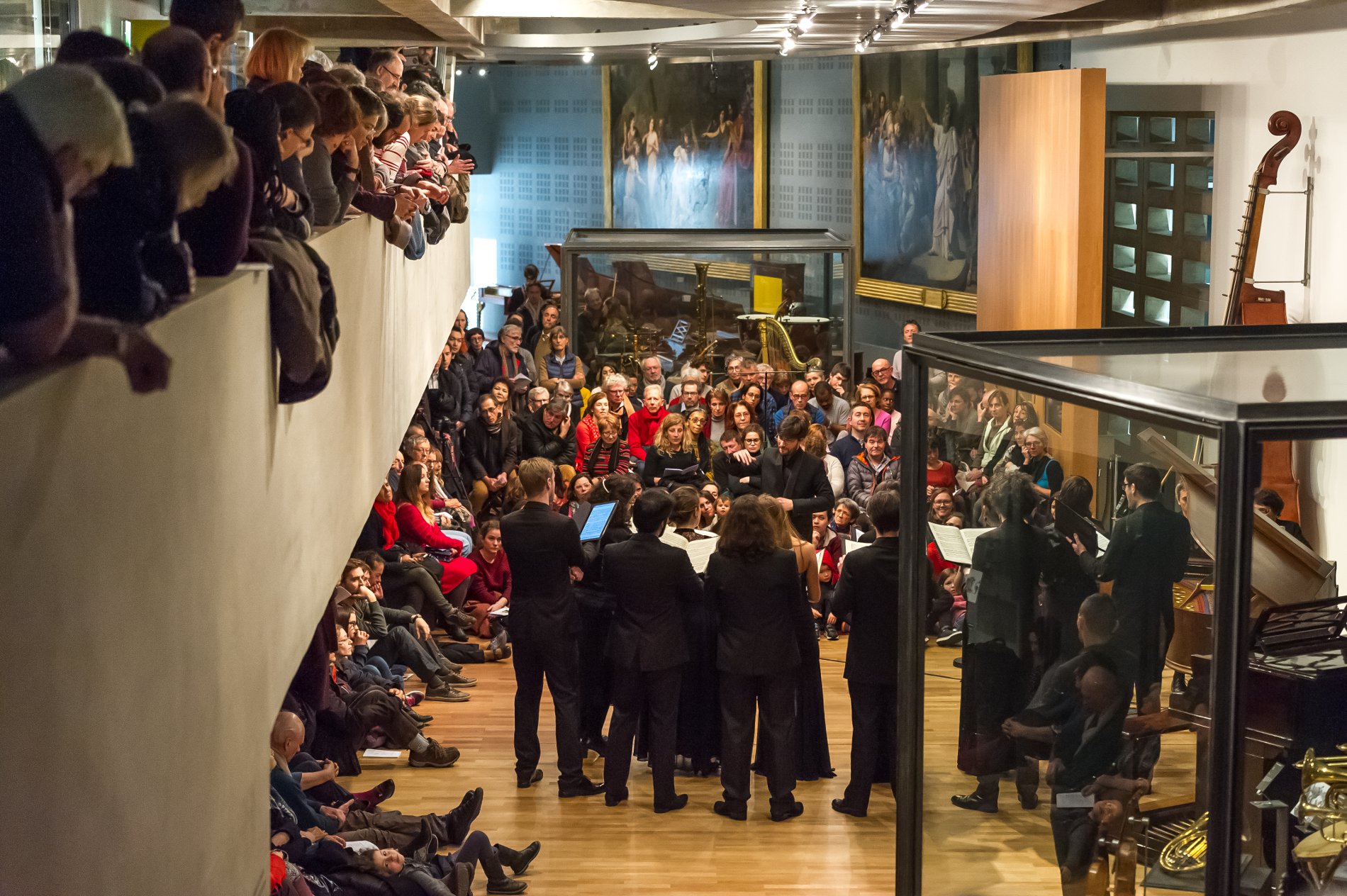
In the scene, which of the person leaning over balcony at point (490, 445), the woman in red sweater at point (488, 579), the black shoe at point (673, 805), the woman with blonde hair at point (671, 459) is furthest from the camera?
the person leaning over balcony at point (490, 445)

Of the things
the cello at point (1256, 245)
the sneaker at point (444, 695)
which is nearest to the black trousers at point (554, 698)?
the sneaker at point (444, 695)

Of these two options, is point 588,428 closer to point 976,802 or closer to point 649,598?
point 649,598

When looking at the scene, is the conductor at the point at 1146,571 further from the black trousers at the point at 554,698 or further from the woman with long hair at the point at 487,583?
the woman with long hair at the point at 487,583

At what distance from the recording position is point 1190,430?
2.86 m

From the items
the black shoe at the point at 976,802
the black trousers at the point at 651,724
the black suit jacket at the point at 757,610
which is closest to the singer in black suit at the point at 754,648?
the black suit jacket at the point at 757,610

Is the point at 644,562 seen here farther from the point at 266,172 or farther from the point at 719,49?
the point at 719,49

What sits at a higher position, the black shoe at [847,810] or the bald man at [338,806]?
the bald man at [338,806]

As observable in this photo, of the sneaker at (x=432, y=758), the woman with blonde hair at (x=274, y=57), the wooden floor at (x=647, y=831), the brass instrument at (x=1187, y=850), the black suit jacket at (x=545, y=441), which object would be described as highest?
the woman with blonde hair at (x=274, y=57)

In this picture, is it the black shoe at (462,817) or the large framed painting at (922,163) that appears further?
the large framed painting at (922,163)

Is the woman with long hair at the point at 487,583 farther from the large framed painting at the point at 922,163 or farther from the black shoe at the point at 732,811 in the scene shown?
the large framed painting at the point at 922,163

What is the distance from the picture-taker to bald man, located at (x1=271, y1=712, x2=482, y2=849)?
6664 mm

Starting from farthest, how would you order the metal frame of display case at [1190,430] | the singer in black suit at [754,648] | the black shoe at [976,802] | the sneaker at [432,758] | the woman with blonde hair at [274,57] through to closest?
→ the sneaker at [432,758] < the singer in black suit at [754,648] < the woman with blonde hair at [274,57] < the black shoe at [976,802] < the metal frame of display case at [1190,430]

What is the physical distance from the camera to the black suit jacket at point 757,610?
7852 millimetres

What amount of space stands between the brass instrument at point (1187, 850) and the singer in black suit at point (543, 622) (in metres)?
5.17
